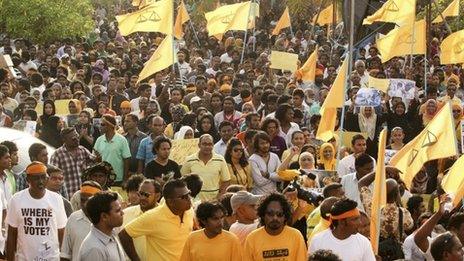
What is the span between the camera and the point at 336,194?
12297 mm

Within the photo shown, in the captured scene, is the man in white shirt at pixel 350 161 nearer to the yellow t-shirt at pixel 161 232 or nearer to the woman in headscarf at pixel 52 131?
the yellow t-shirt at pixel 161 232

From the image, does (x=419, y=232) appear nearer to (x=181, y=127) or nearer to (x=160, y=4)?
(x=181, y=127)

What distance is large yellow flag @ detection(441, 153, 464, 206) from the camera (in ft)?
41.2

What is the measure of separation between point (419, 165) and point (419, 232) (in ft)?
5.93

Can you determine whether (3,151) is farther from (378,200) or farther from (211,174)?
(378,200)

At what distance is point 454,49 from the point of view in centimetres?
2209

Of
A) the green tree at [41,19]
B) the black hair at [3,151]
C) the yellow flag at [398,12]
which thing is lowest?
the black hair at [3,151]

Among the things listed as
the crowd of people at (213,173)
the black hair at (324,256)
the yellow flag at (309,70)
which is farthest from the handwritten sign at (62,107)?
the black hair at (324,256)

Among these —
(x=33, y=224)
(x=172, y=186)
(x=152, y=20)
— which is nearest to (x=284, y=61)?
(x=152, y=20)

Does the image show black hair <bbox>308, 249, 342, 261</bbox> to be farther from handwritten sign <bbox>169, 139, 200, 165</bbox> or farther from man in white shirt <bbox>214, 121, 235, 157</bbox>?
man in white shirt <bbox>214, 121, 235, 157</bbox>

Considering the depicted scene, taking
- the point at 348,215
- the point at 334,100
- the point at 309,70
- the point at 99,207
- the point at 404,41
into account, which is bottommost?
the point at 348,215

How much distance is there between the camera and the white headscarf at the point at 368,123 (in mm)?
19141

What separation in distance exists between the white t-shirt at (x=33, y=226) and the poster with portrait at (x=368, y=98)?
7.92m

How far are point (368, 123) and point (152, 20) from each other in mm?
4898
